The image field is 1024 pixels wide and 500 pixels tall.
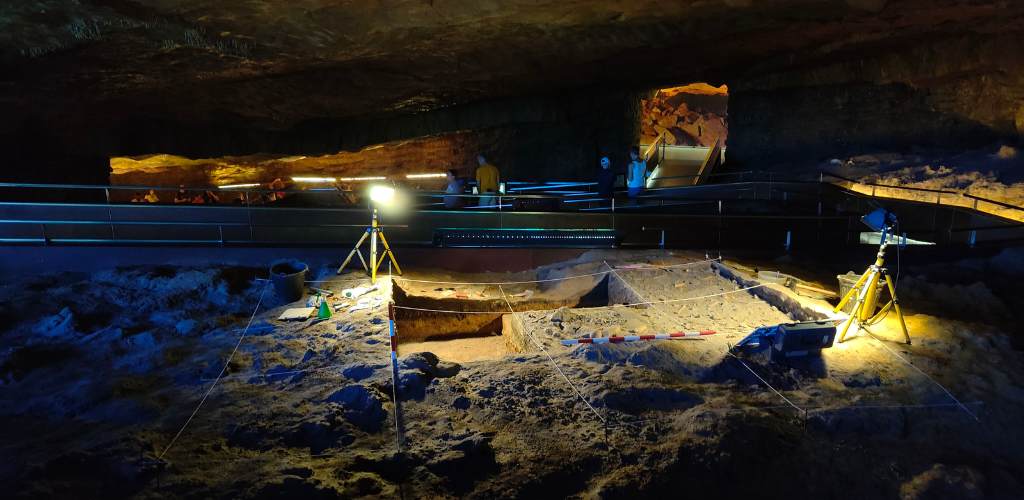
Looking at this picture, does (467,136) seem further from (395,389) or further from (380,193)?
(395,389)

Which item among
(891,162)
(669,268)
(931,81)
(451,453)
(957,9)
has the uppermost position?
(957,9)

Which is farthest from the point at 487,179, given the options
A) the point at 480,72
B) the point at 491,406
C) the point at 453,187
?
the point at 491,406

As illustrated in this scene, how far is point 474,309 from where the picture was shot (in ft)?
29.5

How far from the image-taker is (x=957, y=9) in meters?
11.9

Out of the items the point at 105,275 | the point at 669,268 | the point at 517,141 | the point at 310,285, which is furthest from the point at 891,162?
the point at 105,275

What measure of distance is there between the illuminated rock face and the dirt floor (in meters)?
5.49

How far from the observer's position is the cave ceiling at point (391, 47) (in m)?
9.95

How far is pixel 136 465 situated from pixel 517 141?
55.8 feet

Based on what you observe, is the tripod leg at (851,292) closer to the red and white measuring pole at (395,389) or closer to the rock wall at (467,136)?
the red and white measuring pole at (395,389)

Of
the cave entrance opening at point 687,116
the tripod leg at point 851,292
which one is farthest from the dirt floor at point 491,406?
the cave entrance opening at point 687,116

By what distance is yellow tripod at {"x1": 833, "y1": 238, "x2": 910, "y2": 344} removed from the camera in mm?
6348

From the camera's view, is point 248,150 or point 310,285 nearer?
point 310,285

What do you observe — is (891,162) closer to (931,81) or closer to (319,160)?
(931,81)

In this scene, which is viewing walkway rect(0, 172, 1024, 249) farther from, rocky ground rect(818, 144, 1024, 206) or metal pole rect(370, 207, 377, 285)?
metal pole rect(370, 207, 377, 285)
